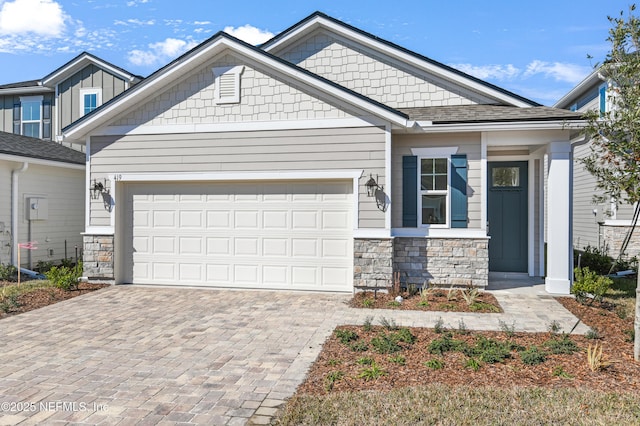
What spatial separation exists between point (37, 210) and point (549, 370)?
1273 centimetres

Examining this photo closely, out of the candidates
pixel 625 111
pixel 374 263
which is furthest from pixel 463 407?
pixel 374 263

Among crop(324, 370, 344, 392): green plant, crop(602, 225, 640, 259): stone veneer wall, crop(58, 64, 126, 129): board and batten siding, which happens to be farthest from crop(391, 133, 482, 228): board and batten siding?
crop(58, 64, 126, 129): board and batten siding

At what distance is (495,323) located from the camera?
6.91 m

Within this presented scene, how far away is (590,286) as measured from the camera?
27.1 ft

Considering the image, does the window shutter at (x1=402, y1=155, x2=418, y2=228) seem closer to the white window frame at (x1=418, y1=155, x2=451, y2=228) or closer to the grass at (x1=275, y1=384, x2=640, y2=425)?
the white window frame at (x1=418, y1=155, x2=451, y2=228)

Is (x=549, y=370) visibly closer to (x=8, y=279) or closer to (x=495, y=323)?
(x=495, y=323)

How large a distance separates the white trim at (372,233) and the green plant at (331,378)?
449 cm

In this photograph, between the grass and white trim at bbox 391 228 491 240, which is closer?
the grass

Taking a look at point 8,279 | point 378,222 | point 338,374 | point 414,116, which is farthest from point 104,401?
point 8,279

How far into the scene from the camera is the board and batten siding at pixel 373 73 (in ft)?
36.8

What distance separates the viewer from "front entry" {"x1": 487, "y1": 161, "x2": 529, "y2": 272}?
10977mm

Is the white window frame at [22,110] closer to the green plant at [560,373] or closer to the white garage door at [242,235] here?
the white garage door at [242,235]

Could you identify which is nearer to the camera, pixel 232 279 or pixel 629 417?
pixel 629 417

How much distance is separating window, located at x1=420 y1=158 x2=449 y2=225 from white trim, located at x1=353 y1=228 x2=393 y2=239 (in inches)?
41.2
